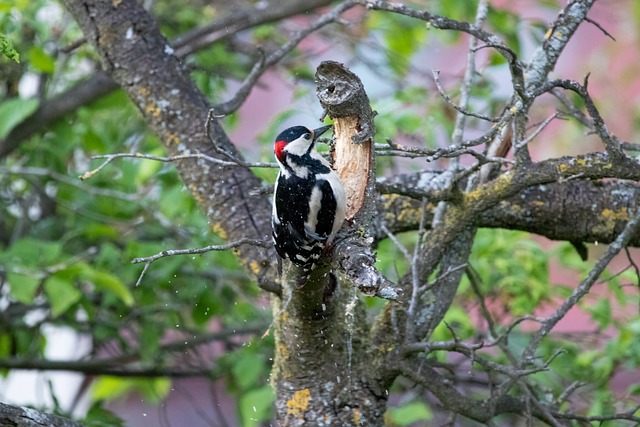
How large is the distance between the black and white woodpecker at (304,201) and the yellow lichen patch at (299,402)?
0.57 meters

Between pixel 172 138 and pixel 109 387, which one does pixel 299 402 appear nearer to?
pixel 172 138

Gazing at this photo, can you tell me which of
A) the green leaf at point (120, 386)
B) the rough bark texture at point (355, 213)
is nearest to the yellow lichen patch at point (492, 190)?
the rough bark texture at point (355, 213)

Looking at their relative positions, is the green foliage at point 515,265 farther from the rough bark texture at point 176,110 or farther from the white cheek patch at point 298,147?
the white cheek patch at point 298,147

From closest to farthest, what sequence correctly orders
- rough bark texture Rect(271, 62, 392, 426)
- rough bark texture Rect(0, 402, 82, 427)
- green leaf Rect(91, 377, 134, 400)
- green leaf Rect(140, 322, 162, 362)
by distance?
rough bark texture Rect(0, 402, 82, 427) < rough bark texture Rect(271, 62, 392, 426) < green leaf Rect(140, 322, 162, 362) < green leaf Rect(91, 377, 134, 400)

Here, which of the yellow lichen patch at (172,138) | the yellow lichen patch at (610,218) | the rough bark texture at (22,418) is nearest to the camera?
the rough bark texture at (22,418)

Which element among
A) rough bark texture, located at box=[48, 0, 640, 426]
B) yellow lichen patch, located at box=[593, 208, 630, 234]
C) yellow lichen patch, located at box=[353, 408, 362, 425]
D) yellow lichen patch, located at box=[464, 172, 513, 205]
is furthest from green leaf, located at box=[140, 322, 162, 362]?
yellow lichen patch, located at box=[593, 208, 630, 234]

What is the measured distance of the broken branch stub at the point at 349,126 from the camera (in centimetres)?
246

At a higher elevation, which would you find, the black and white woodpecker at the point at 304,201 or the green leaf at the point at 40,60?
the green leaf at the point at 40,60

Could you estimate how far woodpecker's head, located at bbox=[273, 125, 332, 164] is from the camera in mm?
2732

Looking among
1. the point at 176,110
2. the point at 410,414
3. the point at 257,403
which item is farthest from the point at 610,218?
the point at 257,403

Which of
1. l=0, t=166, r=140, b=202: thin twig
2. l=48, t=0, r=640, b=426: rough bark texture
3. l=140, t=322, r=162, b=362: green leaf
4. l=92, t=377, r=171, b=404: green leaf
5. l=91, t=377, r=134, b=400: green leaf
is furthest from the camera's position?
l=91, t=377, r=134, b=400: green leaf

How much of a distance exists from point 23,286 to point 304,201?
184 centimetres

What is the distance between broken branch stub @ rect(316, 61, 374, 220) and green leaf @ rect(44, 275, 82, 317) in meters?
1.65

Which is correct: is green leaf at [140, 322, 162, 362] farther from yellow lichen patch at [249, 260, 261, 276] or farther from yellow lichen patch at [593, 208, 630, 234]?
yellow lichen patch at [593, 208, 630, 234]
